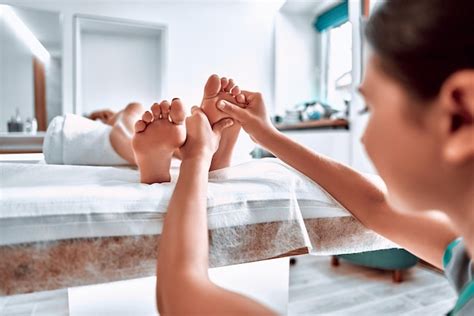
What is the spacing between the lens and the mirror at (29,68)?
245cm

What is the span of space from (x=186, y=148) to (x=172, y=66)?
2.48m

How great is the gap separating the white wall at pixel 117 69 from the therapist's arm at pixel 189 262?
2.45 metres

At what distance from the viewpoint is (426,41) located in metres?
0.29

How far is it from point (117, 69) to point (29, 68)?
2.00 feet

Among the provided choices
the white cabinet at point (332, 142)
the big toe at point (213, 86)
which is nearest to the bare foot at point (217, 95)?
the big toe at point (213, 86)

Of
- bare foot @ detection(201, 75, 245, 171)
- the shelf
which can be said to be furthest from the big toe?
the shelf

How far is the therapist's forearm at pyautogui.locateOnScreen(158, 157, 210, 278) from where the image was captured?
42 cm

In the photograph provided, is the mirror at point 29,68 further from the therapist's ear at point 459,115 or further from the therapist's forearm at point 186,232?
the therapist's ear at point 459,115

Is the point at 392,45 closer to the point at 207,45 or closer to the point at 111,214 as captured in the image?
the point at 111,214

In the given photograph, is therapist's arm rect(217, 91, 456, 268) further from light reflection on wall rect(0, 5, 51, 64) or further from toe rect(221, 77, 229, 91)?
light reflection on wall rect(0, 5, 51, 64)

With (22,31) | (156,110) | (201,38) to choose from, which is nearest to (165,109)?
(156,110)

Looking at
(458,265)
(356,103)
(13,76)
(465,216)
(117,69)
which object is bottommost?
(458,265)

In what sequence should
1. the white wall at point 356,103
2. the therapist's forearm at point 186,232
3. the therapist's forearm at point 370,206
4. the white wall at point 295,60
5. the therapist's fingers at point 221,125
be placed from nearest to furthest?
1. the therapist's forearm at point 186,232
2. the therapist's forearm at point 370,206
3. the therapist's fingers at point 221,125
4. the white wall at point 356,103
5. the white wall at point 295,60

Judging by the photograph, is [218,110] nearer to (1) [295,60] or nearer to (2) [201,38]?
(2) [201,38]
